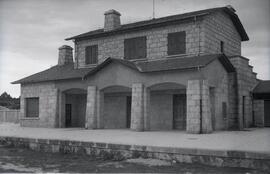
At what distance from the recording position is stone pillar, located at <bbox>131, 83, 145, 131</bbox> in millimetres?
19672

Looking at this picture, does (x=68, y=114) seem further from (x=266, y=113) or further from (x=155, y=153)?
(x=155, y=153)

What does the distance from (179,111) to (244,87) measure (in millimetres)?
4925

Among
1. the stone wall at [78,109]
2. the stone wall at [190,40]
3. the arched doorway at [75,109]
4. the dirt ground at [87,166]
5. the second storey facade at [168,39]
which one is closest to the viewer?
the dirt ground at [87,166]

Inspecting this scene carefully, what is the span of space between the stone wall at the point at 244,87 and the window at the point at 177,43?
348cm

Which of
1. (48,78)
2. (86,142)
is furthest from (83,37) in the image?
(86,142)

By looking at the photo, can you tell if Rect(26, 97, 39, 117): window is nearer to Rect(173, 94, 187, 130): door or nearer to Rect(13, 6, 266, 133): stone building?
Rect(13, 6, 266, 133): stone building

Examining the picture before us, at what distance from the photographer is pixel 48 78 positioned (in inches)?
989

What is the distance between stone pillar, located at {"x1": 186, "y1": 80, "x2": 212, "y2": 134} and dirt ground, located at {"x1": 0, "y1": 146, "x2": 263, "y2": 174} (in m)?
6.70

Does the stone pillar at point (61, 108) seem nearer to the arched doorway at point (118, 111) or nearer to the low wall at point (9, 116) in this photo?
the arched doorway at point (118, 111)

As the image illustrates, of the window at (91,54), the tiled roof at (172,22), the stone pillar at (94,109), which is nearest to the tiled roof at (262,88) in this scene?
the tiled roof at (172,22)

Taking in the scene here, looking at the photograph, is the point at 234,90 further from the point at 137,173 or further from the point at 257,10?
the point at 137,173

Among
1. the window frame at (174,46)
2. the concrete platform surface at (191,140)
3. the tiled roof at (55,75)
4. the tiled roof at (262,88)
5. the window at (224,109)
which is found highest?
the window frame at (174,46)

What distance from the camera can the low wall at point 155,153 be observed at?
31.9 feet

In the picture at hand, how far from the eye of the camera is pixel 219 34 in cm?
2294
